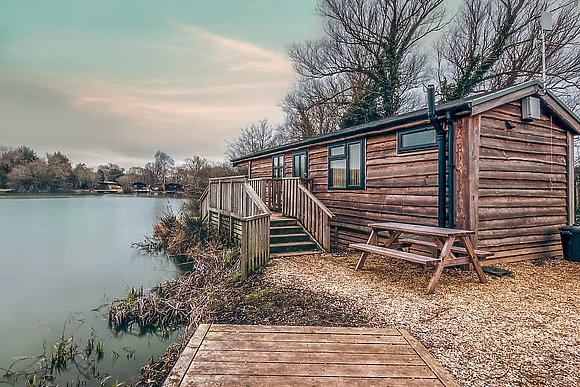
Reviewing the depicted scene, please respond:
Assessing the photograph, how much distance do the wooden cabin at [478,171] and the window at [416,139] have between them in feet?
0.06

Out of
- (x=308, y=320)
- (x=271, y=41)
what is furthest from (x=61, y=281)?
(x=271, y=41)

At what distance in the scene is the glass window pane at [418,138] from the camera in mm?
5699

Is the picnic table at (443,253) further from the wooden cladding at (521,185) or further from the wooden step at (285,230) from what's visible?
the wooden step at (285,230)

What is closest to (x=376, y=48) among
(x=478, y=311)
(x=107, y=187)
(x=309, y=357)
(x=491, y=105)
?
(x=491, y=105)

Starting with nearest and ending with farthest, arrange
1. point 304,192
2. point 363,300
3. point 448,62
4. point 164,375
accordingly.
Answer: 1. point 164,375
2. point 363,300
3. point 304,192
4. point 448,62

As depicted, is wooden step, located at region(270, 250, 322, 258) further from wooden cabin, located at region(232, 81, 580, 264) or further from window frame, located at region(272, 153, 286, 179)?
window frame, located at region(272, 153, 286, 179)

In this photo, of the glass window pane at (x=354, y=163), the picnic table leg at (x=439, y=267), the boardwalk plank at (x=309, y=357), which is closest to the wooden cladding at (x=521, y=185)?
the picnic table leg at (x=439, y=267)

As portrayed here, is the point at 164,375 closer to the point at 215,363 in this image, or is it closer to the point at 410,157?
the point at 215,363

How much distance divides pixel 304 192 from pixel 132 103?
9.60m

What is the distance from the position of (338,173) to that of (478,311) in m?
4.97

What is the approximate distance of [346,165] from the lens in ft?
25.3

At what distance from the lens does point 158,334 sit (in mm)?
4539

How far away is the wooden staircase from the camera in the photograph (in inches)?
266

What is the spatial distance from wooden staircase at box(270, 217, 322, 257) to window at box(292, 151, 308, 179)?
7.23 feet
